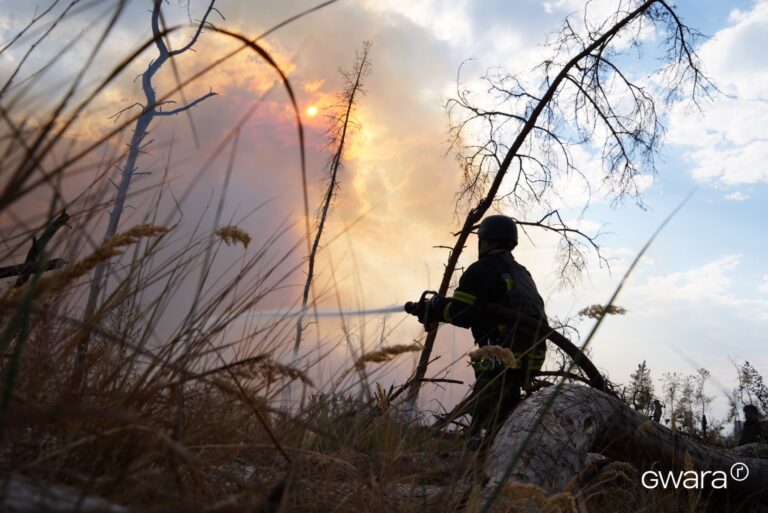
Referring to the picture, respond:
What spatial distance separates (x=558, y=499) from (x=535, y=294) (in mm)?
4604

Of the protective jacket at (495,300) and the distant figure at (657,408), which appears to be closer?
the protective jacket at (495,300)

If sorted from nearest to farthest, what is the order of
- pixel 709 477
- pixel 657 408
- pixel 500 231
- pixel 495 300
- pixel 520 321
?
pixel 520 321 < pixel 709 477 < pixel 495 300 < pixel 500 231 < pixel 657 408

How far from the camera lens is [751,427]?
26.3 ft

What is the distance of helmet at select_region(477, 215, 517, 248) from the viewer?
6.43 metres

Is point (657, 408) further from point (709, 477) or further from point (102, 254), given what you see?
point (102, 254)

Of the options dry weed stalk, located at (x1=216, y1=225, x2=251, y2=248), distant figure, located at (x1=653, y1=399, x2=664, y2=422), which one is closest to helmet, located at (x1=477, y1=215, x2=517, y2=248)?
distant figure, located at (x1=653, y1=399, x2=664, y2=422)

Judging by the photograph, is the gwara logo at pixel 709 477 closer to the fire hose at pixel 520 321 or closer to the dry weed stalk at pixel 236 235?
the fire hose at pixel 520 321

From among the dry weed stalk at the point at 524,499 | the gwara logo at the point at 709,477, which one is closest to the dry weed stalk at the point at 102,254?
the dry weed stalk at the point at 524,499

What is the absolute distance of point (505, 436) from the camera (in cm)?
363

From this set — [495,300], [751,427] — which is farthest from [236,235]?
[751,427]

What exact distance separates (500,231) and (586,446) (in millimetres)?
2780

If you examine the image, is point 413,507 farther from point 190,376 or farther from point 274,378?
point 190,376

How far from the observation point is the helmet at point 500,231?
6.43m

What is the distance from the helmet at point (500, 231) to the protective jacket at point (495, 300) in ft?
0.88
